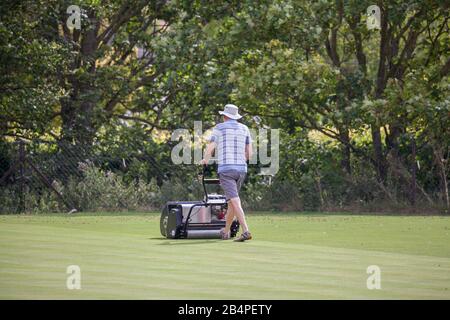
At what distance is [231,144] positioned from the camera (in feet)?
56.4

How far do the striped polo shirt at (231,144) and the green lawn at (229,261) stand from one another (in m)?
1.20

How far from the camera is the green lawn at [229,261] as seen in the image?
428 inches

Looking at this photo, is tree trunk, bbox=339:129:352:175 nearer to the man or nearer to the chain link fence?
the chain link fence

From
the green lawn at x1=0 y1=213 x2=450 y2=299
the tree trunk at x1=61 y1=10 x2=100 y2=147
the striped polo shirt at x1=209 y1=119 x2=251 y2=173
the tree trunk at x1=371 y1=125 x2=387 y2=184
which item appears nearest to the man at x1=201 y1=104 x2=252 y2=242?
the striped polo shirt at x1=209 y1=119 x2=251 y2=173

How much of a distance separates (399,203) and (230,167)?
10.4 m

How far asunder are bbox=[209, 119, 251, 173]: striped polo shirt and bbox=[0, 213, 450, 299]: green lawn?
120cm

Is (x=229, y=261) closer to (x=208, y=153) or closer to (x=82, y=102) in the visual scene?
(x=208, y=153)

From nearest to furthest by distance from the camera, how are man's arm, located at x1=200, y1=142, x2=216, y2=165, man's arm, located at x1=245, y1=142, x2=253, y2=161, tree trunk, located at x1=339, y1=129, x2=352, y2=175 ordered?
man's arm, located at x1=200, y1=142, x2=216, y2=165 → man's arm, located at x1=245, y1=142, x2=253, y2=161 → tree trunk, located at x1=339, y1=129, x2=352, y2=175

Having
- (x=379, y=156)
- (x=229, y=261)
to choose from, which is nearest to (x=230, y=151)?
(x=229, y=261)

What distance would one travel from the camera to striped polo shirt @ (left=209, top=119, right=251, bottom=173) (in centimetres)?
1720

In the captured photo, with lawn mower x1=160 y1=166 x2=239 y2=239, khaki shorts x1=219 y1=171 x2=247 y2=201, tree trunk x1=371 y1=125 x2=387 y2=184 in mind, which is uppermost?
tree trunk x1=371 y1=125 x2=387 y2=184

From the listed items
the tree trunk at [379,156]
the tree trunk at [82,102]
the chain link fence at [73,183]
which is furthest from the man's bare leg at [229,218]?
the tree trunk at [82,102]
